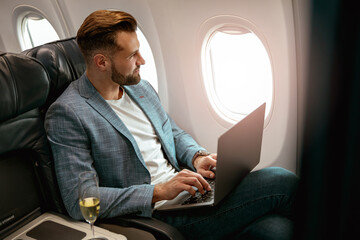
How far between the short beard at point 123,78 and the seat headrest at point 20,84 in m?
0.36

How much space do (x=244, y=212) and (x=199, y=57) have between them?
1.38 m

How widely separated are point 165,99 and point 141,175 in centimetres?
129

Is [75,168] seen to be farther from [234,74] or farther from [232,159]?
[234,74]

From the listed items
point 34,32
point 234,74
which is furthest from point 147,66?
point 34,32

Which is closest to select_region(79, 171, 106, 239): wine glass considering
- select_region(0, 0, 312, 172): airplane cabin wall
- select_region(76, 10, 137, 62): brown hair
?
select_region(76, 10, 137, 62): brown hair

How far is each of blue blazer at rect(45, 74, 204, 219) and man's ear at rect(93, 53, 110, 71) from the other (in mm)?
95

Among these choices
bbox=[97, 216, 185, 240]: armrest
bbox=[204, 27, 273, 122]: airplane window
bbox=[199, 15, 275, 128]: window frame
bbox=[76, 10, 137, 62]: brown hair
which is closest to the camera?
bbox=[97, 216, 185, 240]: armrest

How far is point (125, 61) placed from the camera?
6.31ft

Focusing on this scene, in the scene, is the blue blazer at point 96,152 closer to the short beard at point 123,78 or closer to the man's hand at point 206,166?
the short beard at point 123,78

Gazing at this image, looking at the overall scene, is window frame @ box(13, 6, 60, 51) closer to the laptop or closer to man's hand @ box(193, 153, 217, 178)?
man's hand @ box(193, 153, 217, 178)

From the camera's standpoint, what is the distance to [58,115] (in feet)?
5.58

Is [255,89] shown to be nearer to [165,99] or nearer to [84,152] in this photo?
[165,99]

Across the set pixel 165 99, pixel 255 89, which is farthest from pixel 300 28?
pixel 165 99

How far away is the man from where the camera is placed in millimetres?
1628
